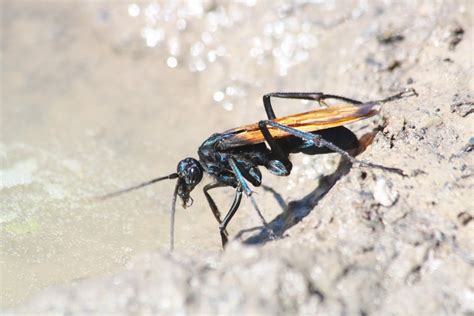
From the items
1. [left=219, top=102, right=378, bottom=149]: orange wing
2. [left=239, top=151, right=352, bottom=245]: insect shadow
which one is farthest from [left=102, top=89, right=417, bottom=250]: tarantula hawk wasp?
[left=239, top=151, right=352, bottom=245]: insect shadow

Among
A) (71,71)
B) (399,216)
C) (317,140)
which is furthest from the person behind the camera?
(71,71)

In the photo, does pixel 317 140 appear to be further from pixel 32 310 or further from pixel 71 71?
pixel 71 71

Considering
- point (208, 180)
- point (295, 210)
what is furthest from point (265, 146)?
point (208, 180)

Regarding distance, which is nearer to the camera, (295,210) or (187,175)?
(187,175)

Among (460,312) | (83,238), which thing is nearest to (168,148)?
(83,238)

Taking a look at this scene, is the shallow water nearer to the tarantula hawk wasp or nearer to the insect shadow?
the insect shadow

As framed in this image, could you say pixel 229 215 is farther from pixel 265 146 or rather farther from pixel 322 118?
pixel 322 118

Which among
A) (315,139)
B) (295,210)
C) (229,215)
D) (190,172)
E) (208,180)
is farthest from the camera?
(208,180)
